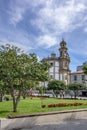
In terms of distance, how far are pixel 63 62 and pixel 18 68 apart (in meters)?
66.3

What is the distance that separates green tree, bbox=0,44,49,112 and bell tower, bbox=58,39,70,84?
212ft

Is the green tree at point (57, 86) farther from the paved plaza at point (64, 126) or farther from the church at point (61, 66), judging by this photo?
the paved plaza at point (64, 126)

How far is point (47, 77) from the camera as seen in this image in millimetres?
16203

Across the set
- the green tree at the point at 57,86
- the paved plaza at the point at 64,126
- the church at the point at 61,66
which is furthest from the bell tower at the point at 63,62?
the paved plaza at the point at 64,126

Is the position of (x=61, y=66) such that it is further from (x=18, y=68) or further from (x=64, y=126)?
(x=64, y=126)

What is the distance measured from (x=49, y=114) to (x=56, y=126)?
1.38 m

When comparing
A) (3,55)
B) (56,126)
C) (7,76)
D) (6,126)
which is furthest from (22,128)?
(3,55)

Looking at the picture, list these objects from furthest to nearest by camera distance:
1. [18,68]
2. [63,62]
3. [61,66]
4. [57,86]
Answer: [61,66], [63,62], [57,86], [18,68]

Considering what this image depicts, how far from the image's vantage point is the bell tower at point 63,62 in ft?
262

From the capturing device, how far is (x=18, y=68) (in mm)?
15070

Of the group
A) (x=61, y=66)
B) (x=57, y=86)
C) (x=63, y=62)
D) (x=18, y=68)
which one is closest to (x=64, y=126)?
→ (x=18, y=68)

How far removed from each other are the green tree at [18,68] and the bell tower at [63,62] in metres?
64.5

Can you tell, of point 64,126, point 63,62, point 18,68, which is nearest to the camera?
point 64,126

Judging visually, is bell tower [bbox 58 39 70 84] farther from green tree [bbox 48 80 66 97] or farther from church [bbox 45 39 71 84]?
green tree [bbox 48 80 66 97]
